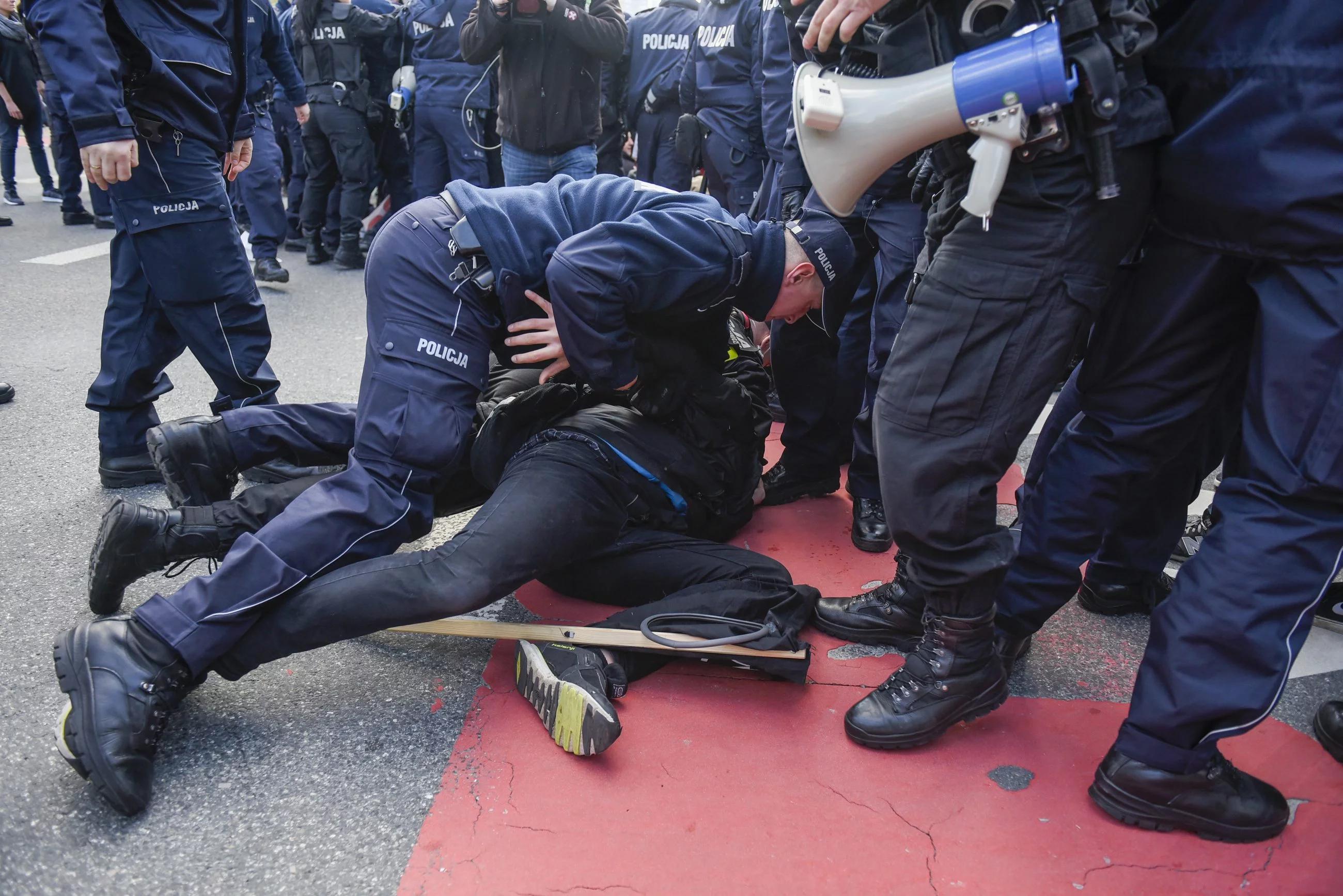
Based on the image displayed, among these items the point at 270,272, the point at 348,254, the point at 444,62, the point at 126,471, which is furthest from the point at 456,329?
the point at 348,254

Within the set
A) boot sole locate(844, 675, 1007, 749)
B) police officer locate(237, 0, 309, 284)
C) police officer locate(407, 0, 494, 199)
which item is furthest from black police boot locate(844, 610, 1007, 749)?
police officer locate(407, 0, 494, 199)

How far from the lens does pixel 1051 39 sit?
4.67 feet

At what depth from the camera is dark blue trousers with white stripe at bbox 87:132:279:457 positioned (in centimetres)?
273

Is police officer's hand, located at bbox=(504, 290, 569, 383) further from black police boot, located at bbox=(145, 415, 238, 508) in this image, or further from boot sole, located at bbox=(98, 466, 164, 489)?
boot sole, located at bbox=(98, 466, 164, 489)

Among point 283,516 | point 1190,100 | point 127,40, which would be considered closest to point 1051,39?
point 1190,100

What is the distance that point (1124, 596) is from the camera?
8.15 feet

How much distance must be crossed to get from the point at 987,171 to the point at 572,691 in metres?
1.25

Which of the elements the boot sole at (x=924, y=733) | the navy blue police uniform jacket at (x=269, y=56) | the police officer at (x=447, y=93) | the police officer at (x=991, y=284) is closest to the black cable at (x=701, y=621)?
the boot sole at (x=924, y=733)

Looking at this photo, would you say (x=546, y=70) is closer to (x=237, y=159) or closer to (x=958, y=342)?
(x=237, y=159)

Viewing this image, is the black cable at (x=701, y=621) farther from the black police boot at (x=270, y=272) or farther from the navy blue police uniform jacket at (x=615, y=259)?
the black police boot at (x=270, y=272)

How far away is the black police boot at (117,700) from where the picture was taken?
1647 mm

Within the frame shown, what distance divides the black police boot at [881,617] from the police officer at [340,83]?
17.1ft

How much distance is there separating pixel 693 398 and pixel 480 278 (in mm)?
664

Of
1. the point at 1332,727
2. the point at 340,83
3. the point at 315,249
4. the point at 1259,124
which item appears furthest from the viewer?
the point at 315,249
